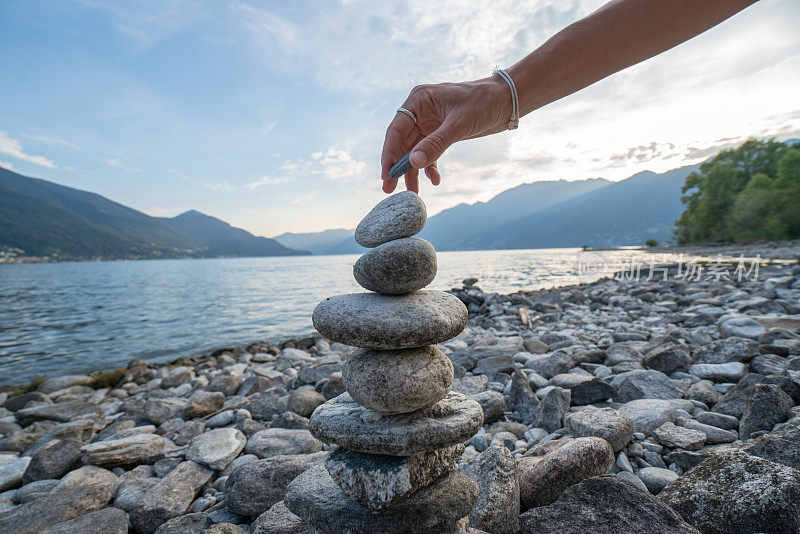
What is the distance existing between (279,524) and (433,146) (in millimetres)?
3060

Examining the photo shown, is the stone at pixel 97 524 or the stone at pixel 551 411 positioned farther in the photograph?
the stone at pixel 551 411

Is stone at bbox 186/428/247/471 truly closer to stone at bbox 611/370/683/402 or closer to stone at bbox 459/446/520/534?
stone at bbox 459/446/520/534

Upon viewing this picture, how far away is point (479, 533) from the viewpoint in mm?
2395

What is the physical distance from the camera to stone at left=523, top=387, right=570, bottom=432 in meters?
4.18

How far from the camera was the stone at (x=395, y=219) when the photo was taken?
8.37 feet

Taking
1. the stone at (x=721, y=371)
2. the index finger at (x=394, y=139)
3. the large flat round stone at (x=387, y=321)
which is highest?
the index finger at (x=394, y=139)

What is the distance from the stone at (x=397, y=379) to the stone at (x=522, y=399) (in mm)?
2663

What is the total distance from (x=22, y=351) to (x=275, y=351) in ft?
35.1

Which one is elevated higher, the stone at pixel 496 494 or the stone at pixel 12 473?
the stone at pixel 496 494

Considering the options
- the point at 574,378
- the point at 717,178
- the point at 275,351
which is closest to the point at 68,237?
the point at 275,351

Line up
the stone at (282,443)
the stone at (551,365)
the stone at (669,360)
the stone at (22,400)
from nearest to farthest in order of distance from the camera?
the stone at (282,443)
the stone at (669,360)
the stone at (551,365)
the stone at (22,400)

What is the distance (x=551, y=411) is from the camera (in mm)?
4242

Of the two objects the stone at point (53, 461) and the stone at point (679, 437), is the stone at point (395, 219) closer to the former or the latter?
the stone at point (679, 437)

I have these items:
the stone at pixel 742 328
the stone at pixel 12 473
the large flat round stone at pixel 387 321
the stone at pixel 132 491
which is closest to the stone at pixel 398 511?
the large flat round stone at pixel 387 321
